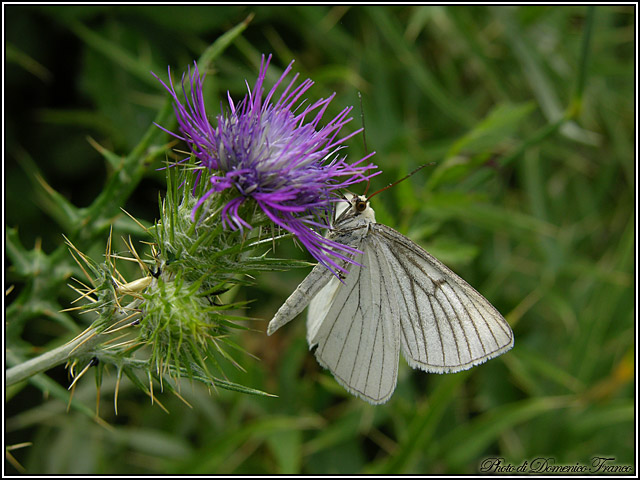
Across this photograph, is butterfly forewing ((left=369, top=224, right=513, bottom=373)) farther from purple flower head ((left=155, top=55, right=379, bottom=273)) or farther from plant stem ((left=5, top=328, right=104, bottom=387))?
plant stem ((left=5, top=328, right=104, bottom=387))

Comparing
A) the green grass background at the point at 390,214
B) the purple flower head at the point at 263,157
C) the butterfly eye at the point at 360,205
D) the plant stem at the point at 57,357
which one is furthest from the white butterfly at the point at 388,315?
the plant stem at the point at 57,357

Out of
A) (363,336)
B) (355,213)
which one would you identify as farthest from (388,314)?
(355,213)

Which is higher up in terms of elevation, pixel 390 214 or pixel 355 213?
pixel 355 213

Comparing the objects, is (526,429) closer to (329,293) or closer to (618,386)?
(618,386)

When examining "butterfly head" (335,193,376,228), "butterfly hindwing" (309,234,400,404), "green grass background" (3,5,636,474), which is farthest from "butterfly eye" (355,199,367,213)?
"green grass background" (3,5,636,474)

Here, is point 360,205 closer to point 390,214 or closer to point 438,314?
point 438,314

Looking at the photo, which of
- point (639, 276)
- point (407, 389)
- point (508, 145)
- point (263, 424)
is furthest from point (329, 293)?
point (639, 276)
